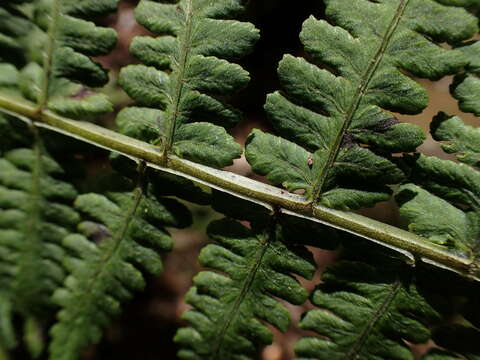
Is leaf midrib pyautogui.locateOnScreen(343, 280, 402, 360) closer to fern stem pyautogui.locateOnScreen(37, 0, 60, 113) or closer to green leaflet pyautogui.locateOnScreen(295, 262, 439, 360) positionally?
green leaflet pyautogui.locateOnScreen(295, 262, 439, 360)

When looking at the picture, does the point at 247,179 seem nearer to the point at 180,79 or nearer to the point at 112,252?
the point at 180,79

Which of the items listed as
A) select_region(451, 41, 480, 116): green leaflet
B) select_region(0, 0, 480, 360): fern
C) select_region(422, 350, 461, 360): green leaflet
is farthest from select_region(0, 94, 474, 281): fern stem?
select_region(451, 41, 480, 116): green leaflet

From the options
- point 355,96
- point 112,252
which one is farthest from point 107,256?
point 355,96

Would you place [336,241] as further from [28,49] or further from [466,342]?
[28,49]

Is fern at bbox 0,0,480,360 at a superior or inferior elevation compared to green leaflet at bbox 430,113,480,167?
inferior

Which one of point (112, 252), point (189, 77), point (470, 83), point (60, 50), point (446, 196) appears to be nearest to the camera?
point (470, 83)

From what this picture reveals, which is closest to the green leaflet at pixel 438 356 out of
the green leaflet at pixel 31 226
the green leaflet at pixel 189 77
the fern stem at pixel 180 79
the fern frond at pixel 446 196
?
the fern frond at pixel 446 196

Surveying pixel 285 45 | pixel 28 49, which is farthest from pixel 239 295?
pixel 285 45
